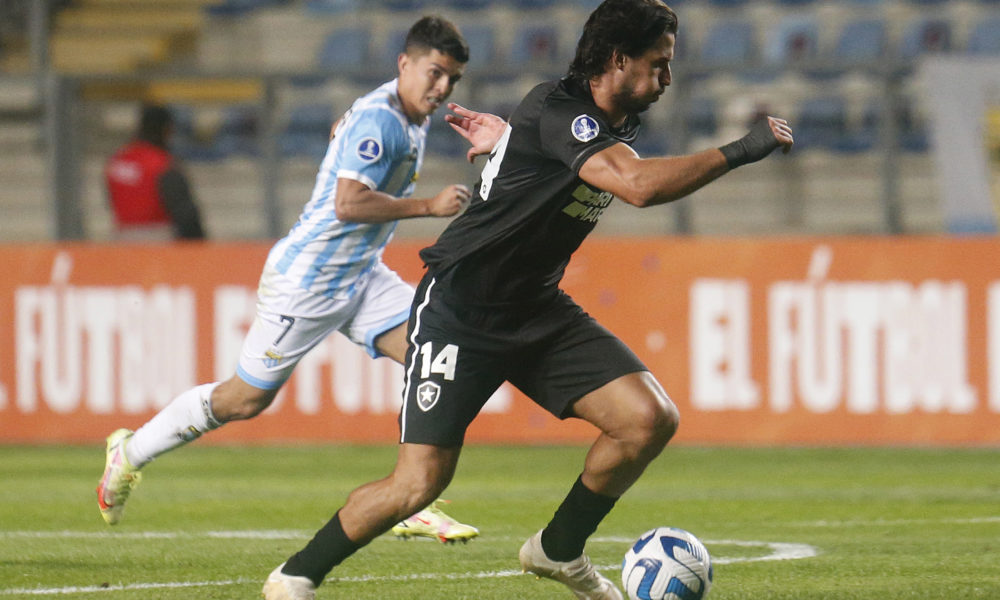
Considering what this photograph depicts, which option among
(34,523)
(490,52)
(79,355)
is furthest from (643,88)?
(490,52)

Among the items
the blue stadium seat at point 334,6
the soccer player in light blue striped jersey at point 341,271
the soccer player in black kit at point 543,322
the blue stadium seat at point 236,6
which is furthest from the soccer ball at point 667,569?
the blue stadium seat at point 236,6

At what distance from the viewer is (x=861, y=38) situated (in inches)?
615

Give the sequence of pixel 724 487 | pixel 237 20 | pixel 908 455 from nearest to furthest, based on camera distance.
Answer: pixel 724 487
pixel 908 455
pixel 237 20

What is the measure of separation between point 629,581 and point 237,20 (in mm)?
13241

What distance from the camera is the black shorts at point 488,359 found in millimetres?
4988

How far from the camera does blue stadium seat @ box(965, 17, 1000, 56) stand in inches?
594

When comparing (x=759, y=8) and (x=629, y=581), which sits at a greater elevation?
(x=759, y=8)

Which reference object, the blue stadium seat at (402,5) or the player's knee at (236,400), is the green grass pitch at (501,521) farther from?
the blue stadium seat at (402,5)

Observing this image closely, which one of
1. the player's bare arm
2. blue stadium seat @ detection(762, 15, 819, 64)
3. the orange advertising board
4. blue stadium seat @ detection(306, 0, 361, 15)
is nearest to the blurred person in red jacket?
the orange advertising board

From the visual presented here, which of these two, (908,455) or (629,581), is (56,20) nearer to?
(908,455)

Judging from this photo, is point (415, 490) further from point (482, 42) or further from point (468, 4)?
point (468, 4)

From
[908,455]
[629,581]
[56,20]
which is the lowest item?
[908,455]

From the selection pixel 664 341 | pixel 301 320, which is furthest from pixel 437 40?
pixel 664 341

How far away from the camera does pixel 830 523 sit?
7395mm
